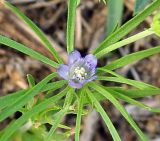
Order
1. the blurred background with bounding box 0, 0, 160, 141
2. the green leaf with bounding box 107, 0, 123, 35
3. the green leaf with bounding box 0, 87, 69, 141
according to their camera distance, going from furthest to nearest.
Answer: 1. the blurred background with bounding box 0, 0, 160, 141
2. the green leaf with bounding box 107, 0, 123, 35
3. the green leaf with bounding box 0, 87, 69, 141

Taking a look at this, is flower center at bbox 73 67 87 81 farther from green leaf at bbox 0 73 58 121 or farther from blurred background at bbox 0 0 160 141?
blurred background at bbox 0 0 160 141

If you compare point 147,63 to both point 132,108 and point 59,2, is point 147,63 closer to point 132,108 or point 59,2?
point 132,108

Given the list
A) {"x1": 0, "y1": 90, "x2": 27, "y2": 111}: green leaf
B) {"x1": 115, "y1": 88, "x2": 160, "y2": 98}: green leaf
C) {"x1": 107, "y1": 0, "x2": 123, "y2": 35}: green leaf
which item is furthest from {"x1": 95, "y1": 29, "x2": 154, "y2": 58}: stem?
{"x1": 107, "y1": 0, "x2": 123, "y2": 35}: green leaf

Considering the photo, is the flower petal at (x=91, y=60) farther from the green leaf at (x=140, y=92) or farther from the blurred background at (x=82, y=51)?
the blurred background at (x=82, y=51)

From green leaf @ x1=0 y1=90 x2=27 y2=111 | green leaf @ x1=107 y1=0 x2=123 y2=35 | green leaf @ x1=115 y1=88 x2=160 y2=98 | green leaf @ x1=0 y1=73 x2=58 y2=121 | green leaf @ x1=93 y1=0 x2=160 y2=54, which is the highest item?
green leaf @ x1=107 y1=0 x2=123 y2=35

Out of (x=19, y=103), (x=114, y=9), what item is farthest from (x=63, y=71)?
(x=114, y=9)

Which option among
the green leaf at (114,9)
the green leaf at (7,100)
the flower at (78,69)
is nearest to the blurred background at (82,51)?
the green leaf at (114,9)

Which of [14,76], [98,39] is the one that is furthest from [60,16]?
[14,76]

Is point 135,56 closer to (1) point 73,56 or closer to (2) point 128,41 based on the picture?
(2) point 128,41
